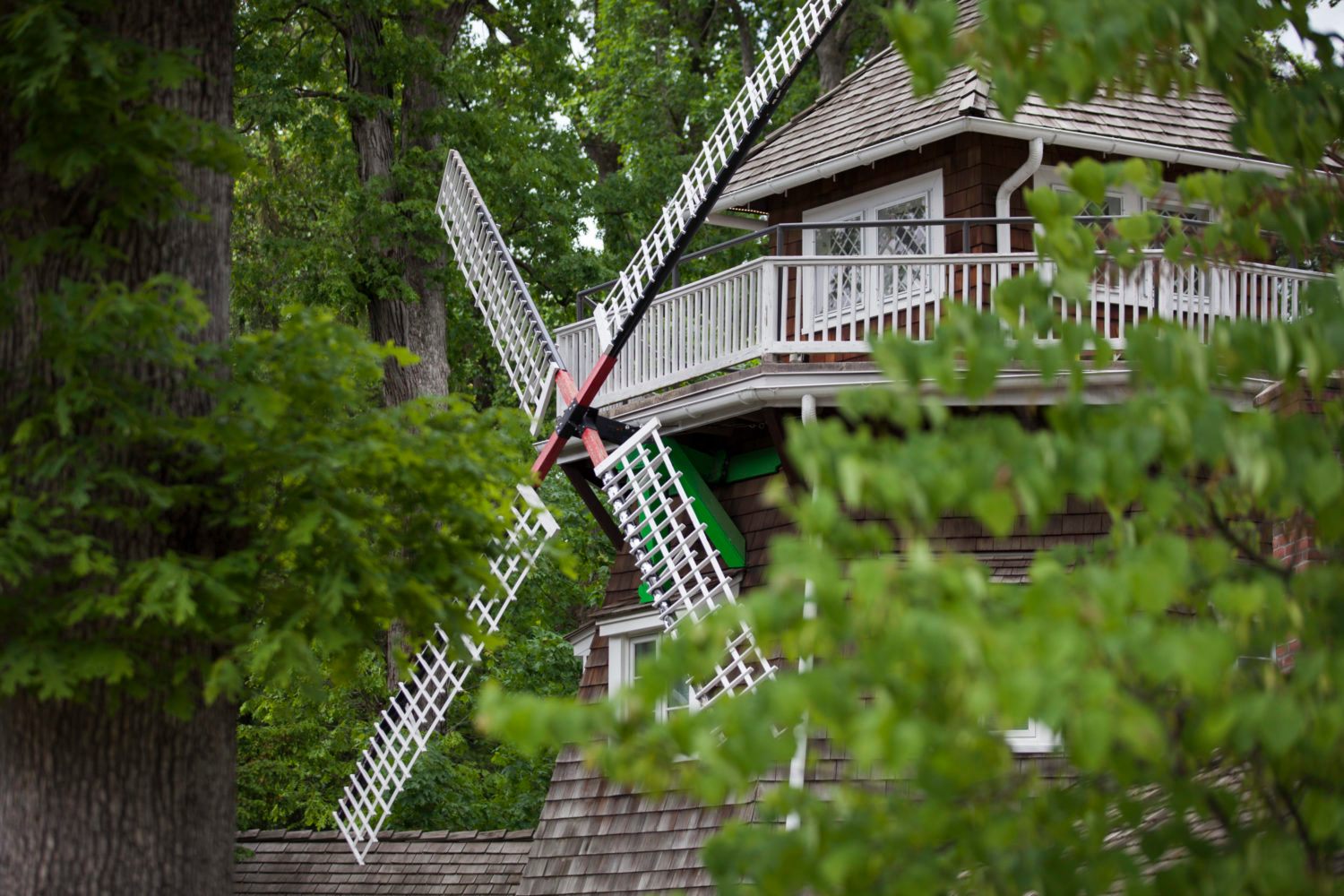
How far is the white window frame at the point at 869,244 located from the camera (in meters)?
13.5

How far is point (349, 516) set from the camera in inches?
284

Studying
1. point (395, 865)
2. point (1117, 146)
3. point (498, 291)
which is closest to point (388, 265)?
point (498, 291)

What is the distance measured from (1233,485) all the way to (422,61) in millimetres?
17873

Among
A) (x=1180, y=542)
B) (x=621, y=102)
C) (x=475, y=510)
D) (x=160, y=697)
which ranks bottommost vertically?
(x=160, y=697)

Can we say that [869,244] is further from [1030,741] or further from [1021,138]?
[1030,741]

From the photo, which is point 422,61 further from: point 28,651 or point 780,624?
point 780,624

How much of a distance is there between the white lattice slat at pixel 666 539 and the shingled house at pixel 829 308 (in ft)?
1.02

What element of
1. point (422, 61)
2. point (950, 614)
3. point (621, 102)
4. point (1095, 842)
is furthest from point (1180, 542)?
point (621, 102)

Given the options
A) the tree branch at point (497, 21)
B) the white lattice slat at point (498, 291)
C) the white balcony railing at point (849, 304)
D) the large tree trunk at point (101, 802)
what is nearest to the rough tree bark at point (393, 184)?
the tree branch at point (497, 21)

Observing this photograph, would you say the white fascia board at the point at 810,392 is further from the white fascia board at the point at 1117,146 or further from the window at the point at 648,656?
the white fascia board at the point at 1117,146

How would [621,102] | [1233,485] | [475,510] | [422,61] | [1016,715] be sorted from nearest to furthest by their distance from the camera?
[1016,715] < [1233,485] < [475,510] < [422,61] < [621,102]

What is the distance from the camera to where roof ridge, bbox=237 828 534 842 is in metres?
16.0

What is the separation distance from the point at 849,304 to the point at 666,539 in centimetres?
255

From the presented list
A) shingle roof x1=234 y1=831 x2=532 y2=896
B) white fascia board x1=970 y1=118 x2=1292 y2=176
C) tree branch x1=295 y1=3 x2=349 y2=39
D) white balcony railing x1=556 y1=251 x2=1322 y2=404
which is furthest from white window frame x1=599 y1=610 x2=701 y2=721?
tree branch x1=295 y1=3 x2=349 y2=39
